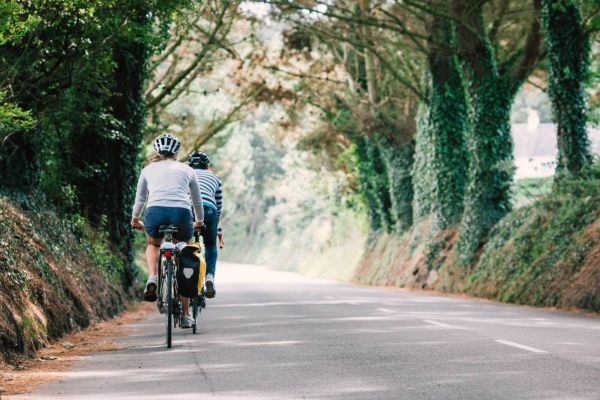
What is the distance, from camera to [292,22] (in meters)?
31.1

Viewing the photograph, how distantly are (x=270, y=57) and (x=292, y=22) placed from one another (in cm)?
472

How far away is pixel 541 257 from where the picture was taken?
21484 mm

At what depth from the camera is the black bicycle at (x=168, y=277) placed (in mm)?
10742

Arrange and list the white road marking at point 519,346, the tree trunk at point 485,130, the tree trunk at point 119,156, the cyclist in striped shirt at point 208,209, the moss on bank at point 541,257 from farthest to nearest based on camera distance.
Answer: the tree trunk at point 485,130, the tree trunk at point 119,156, the moss on bank at point 541,257, the cyclist in striped shirt at point 208,209, the white road marking at point 519,346

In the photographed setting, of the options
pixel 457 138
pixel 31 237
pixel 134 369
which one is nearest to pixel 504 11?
pixel 457 138

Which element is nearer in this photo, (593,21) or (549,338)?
(549,338)

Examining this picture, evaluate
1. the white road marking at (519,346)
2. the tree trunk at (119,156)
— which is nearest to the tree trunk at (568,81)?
the tree trunk at (119,156)

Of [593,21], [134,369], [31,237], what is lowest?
[134,369]

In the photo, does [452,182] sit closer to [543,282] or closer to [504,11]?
[504,11]

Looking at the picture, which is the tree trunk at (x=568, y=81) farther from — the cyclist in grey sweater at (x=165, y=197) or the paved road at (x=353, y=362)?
the cyclist in grey sweater at (x=165, y=197)

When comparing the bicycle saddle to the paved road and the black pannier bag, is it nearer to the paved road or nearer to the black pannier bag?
the black pannier bag

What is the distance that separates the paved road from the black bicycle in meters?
0.41

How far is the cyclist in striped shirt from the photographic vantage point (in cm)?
1247

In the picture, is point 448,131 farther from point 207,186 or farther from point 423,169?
point 207,186
